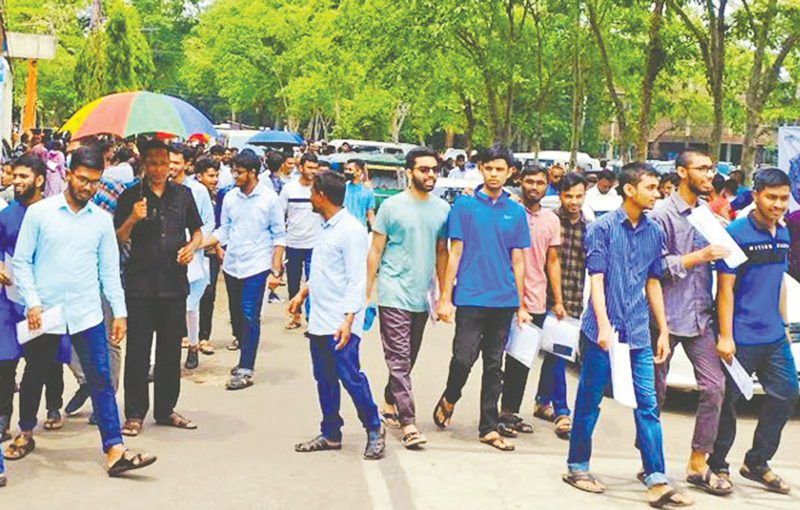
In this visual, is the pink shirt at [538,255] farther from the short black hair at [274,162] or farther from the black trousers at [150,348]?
the short black hair at [274,162]

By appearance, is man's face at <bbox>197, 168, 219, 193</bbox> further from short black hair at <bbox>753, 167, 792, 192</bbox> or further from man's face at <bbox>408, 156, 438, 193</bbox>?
short black hair at <bbox>753, 167, 792, 192</bbox>

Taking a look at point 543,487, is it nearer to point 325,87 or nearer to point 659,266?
point 659,266

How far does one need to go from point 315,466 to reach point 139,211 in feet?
6.37

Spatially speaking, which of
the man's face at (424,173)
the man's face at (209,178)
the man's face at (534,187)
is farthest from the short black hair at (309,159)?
the man's face at (424,173)

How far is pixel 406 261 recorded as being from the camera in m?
7.49

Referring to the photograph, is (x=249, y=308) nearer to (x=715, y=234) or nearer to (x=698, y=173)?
(x=698, y=173)

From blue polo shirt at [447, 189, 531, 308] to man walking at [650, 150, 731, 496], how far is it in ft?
3.61

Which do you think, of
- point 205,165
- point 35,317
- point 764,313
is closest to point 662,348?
point 764,313

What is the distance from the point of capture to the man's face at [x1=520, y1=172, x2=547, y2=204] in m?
7.91

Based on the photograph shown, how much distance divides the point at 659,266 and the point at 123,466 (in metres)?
3.21

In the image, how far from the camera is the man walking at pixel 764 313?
21.7ft

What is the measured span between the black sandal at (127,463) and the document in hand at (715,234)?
333 centimetres

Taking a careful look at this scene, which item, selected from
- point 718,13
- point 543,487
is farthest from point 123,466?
point 718,13

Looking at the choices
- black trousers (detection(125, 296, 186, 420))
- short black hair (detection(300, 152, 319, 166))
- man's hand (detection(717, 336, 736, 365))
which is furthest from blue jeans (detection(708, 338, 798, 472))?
short black hair (detection(300, 152, 319, 166))
